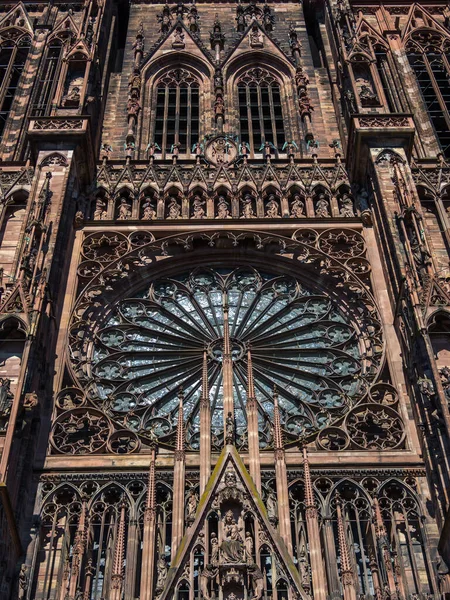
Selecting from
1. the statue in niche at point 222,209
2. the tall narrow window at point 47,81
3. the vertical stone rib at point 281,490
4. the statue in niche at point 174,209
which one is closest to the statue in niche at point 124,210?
the statue in niche at point 174,209

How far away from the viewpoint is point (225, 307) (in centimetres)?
1798

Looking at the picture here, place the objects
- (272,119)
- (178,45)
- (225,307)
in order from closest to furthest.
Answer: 1. (225,307)
2. (272,119)
3. (178,45)

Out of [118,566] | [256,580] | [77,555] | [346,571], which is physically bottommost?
[256,580]

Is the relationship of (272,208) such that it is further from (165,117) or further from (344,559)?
(344,559)

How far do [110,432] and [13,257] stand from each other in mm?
4837

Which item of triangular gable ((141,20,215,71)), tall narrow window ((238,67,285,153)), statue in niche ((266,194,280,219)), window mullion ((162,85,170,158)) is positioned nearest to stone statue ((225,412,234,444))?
statue in niche ((266,194,280,219))

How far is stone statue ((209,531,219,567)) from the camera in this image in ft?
44.4

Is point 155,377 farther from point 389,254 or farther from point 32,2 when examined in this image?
point 32,2

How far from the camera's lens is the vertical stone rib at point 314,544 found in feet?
43.7

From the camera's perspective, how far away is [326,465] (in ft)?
53.6

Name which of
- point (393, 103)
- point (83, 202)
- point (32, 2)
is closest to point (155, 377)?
point (83, 202)

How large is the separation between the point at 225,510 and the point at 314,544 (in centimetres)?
143

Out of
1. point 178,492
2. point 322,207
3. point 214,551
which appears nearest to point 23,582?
point 178,492

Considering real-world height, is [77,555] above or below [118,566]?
above
